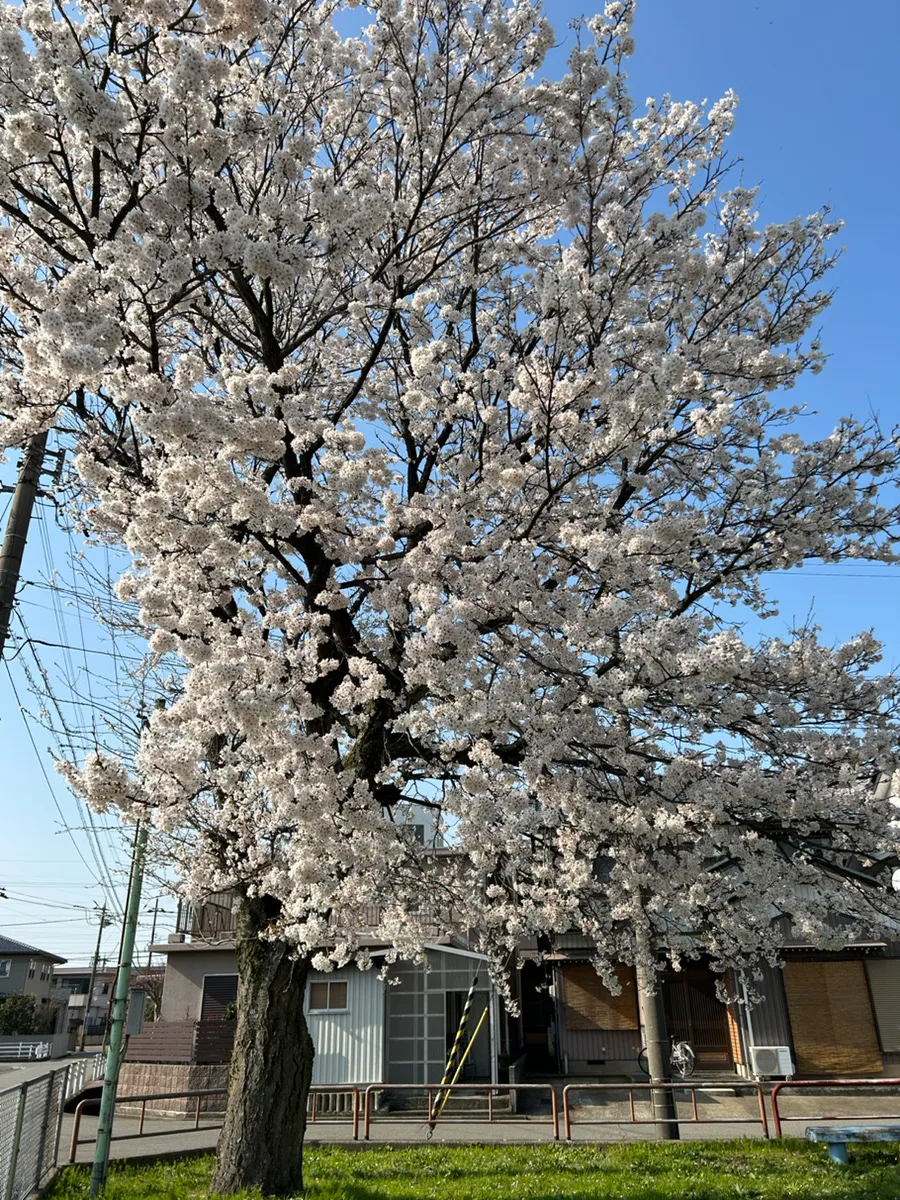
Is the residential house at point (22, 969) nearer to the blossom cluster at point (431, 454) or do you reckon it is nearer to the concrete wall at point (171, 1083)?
the concrete wall at point (171, 1083)

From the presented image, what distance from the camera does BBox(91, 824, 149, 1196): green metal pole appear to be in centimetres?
747

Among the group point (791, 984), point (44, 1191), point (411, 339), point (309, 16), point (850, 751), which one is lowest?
point (44, 1191)

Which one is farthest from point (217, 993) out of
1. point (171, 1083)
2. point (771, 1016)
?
point (771, 1016)

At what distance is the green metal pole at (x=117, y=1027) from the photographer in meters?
7.47

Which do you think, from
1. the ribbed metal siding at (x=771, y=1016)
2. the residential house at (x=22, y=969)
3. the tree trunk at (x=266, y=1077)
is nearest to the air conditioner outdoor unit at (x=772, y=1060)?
the ribbed metal siding at (x=771, y=1016)

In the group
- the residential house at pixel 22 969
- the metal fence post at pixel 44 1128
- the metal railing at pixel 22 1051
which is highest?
the residential house at pixel 22 969

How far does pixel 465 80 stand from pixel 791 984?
59.9 feet

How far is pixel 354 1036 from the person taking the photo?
1680 centimetres

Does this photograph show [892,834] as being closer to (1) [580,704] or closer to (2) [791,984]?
(1) [580,704]

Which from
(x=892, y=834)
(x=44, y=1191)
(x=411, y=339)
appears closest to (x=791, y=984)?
(x=892, y=834)

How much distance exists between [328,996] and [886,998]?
11650 millimetres

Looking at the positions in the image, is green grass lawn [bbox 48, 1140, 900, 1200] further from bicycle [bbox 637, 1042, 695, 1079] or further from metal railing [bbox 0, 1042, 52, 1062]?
metal railing [bbox 0, 1042, 52, 1062]

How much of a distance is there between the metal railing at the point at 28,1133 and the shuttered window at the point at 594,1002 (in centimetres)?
1211

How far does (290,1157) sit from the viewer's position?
23.1 ft
